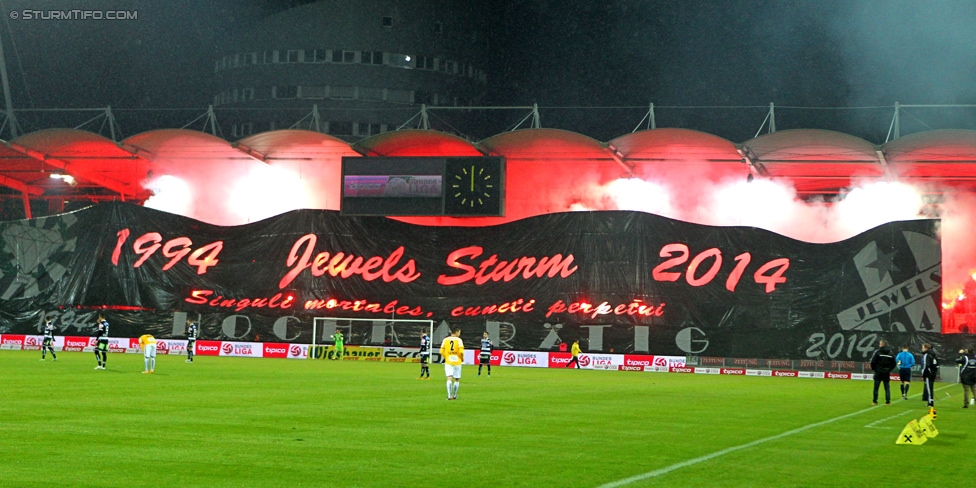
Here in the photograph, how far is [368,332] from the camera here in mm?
57875

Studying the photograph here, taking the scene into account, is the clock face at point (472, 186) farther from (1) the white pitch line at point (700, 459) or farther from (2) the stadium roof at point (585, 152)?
(1) the white pitch line at point (700, 459)

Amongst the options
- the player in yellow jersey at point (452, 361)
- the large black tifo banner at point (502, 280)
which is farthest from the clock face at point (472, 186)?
the player in yellow jersey at point (452, 361)

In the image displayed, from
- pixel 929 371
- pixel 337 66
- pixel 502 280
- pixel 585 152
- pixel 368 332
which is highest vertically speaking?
pixel 337 66

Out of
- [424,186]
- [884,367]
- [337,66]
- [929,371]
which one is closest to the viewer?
[929,371]


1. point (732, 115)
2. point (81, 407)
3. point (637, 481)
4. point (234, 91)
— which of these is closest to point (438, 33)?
point (234, 91)

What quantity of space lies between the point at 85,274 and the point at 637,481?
55652 millimetres

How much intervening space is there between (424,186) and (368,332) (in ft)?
28.6

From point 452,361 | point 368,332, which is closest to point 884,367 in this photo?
point 452,361

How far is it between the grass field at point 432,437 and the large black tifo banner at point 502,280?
25188 mm

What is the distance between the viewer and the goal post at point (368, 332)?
56.2 m

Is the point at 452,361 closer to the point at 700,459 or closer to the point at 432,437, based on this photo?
the point at 432,437

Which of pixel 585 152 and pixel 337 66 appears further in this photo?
pixel 337 66

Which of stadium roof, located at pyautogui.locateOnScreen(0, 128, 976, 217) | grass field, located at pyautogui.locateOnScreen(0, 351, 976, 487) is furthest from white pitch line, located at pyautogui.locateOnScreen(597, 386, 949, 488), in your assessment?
stadium roof, located at pyautogui.locateOnScreen(0, 128, 976, 217)

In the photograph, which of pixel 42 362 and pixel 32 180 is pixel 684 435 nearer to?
pixel 42 362
